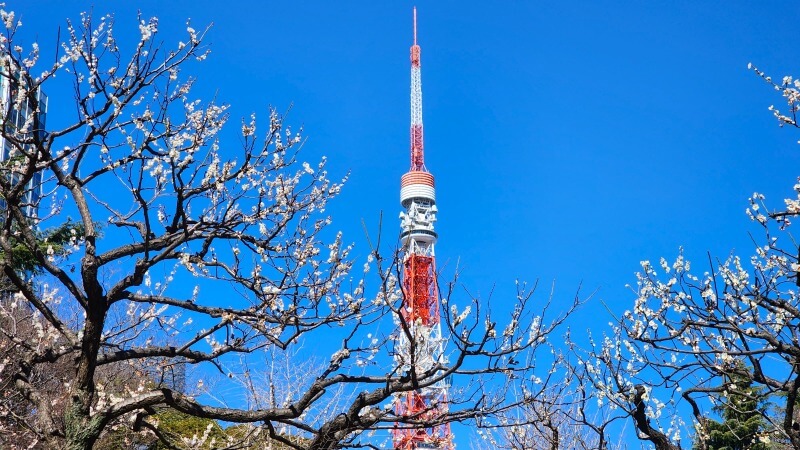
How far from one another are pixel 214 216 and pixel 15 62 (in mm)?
1886

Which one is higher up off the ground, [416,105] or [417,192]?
[416,105]

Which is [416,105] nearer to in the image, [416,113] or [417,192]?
[416,113]

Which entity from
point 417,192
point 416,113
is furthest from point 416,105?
point 417,192

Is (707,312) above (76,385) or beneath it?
above

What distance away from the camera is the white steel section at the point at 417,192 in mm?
43812

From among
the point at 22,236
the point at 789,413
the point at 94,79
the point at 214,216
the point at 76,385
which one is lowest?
the point at 76,385

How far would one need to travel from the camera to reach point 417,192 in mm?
43781

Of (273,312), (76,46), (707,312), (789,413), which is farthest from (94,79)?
(789,413)

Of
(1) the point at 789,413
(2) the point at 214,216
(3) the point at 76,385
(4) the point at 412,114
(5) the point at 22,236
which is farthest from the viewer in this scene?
(4) the point at 412,114

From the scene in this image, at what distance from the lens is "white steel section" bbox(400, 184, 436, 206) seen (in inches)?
1725

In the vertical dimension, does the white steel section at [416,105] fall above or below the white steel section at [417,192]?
above

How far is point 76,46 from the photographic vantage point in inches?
228

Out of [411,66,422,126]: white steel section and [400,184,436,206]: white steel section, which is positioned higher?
[411,66,422,126]: white steel section

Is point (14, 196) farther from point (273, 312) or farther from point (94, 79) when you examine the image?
point (273, 312)
